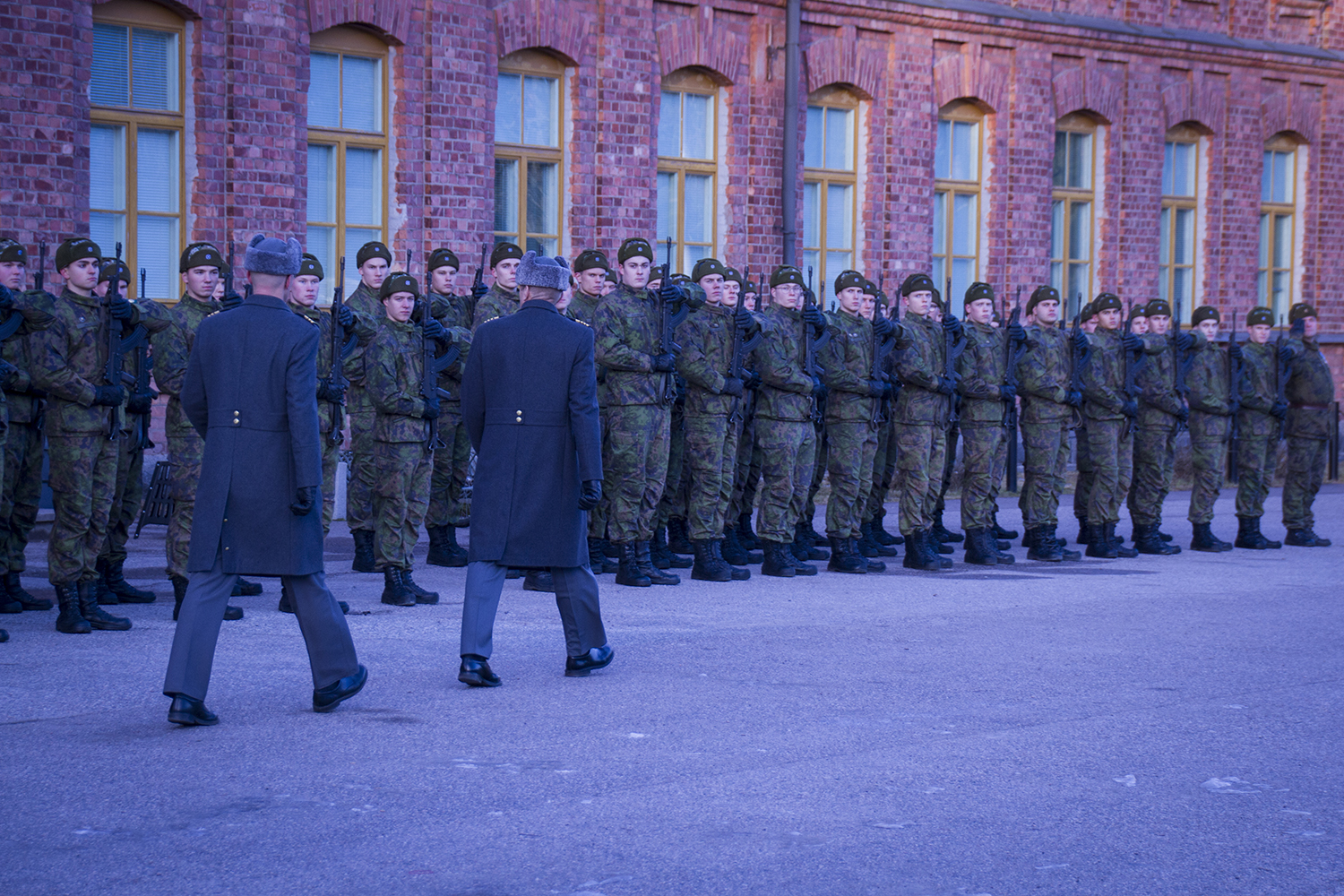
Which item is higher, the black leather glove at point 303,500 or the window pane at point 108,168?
the window pane at point 108,168

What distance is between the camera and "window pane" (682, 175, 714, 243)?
778 inches

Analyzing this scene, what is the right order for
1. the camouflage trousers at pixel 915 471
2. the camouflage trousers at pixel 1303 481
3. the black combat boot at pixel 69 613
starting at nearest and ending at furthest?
1. the black combat boot at pixel 69 613
2. the camouflage trousers at pixel 915 471
3. the camouflage trousers at pixel 1303 481

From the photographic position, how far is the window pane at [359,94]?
17219 mm

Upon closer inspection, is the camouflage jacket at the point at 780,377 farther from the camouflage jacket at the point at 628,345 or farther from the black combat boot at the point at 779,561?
the black combat boot at the point at 779,561

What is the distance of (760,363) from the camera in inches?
462

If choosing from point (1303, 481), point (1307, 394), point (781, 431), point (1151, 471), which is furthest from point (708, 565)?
point (1307, 394)

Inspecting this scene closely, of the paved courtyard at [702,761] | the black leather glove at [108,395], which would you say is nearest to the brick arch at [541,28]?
the paved courtyard at [702,761]

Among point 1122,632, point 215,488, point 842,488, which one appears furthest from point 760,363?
point 215,488

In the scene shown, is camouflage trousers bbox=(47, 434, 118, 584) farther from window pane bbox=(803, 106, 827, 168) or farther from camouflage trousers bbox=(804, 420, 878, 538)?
window pane bbox=(803, 106, 827, 168)

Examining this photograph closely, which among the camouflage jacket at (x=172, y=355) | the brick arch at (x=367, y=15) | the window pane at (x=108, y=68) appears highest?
the brick arch at (x=367, y=15)

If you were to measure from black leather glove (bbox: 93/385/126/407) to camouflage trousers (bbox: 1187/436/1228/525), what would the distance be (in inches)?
355

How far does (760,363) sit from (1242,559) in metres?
4.77

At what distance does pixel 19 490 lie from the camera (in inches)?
370

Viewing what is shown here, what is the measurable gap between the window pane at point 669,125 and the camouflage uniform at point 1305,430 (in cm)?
740
